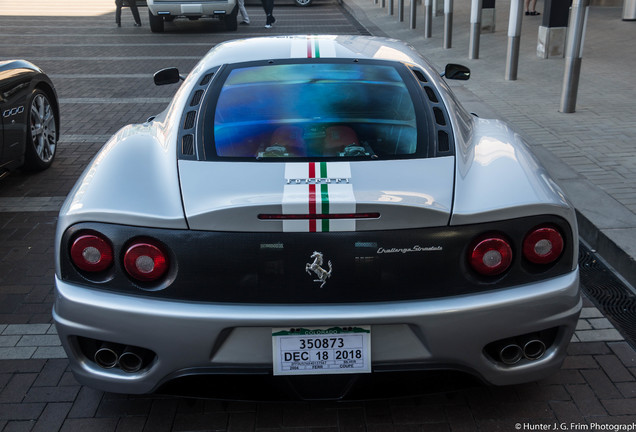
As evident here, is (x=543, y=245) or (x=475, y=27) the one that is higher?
(x=543, y=245)

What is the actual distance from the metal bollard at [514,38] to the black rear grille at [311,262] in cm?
799

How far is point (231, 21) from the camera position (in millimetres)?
17312

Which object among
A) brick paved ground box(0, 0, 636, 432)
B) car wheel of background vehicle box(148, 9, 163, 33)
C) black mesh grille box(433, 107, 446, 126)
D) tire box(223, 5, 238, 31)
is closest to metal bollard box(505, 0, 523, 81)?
brick paved ground box(0, 0, 636, 432)

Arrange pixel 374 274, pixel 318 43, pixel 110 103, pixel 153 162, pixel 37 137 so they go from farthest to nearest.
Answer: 1. pixel 110 103
2. pixel 37 137
3. pixel 318 43
4. pixel 153 162
5. pixel 374 274

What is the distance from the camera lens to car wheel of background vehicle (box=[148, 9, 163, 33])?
16.9m

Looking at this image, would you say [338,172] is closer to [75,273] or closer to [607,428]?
[75,273]

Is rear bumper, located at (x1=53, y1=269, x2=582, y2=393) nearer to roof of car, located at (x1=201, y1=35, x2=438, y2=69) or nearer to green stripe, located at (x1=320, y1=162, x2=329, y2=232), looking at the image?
green stripe, located at (x1=320, y1=162, x2=329, y2=232)

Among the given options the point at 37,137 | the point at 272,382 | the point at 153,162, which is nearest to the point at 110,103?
the point at 37,137

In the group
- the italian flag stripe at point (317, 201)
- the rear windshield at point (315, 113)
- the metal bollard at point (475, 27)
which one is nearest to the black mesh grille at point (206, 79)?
the rear windshield at point (315, 113)

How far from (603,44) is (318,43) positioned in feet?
33.3

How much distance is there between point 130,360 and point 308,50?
187cm

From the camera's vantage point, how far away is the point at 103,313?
2408mm

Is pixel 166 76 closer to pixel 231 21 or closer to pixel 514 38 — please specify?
pixel 514 38

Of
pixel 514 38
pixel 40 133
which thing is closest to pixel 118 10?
pixel 514 38
